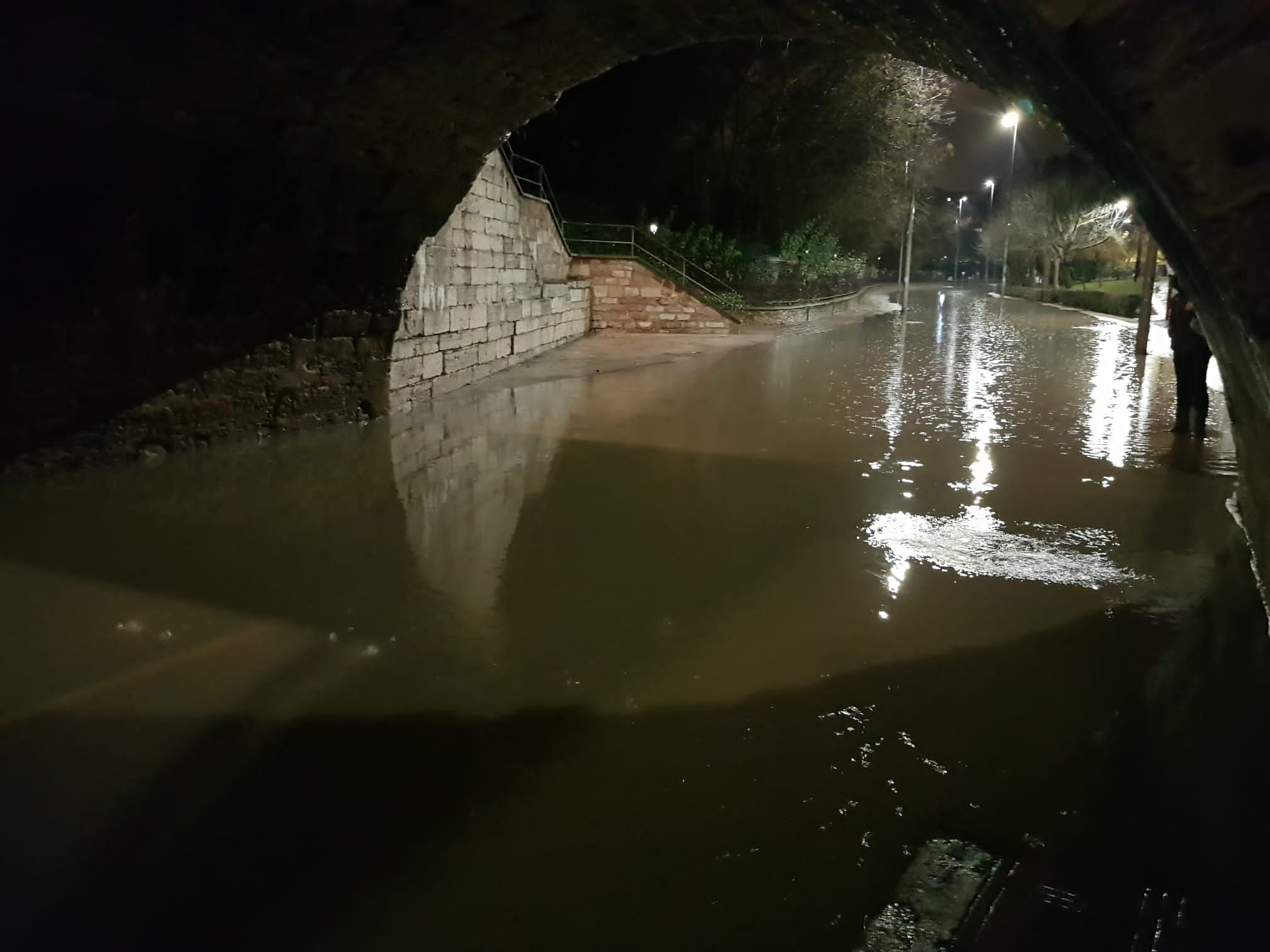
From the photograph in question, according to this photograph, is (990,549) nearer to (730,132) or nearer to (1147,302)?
(1147,302)

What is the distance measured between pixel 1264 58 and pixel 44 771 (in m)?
4.42

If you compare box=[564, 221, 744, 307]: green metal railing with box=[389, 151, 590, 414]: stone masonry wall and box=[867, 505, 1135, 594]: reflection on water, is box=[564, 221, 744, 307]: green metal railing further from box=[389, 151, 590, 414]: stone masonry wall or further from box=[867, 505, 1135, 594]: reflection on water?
box=[867, 505, 1135, 594]: reflection on water

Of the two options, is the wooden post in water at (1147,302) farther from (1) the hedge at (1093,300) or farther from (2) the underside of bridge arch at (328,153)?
(2) the underside of bridge arch at (328,153)

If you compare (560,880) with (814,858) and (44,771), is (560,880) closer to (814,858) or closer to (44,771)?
(814,858)

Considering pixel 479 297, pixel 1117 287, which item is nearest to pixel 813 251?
pixel 479 297

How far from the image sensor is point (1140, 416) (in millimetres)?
10086

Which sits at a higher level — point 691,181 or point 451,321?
point 691,181

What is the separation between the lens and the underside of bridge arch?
2.44m

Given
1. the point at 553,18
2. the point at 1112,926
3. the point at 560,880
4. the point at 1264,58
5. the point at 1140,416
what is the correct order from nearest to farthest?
the point at 1264,58 → the point at 1112,926 → the point at 560,880 → the point at 553,18 → the point at 1140,416

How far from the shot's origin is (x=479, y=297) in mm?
12469

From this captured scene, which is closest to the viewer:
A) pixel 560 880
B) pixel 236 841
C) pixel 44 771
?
pixel 560 880

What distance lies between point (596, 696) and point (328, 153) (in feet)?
18.5

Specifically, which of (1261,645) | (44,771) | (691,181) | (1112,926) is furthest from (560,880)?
(691,181)

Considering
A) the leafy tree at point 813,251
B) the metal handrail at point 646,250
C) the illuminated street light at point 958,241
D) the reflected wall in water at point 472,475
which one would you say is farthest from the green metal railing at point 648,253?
the illuminated street light at point 958,241
